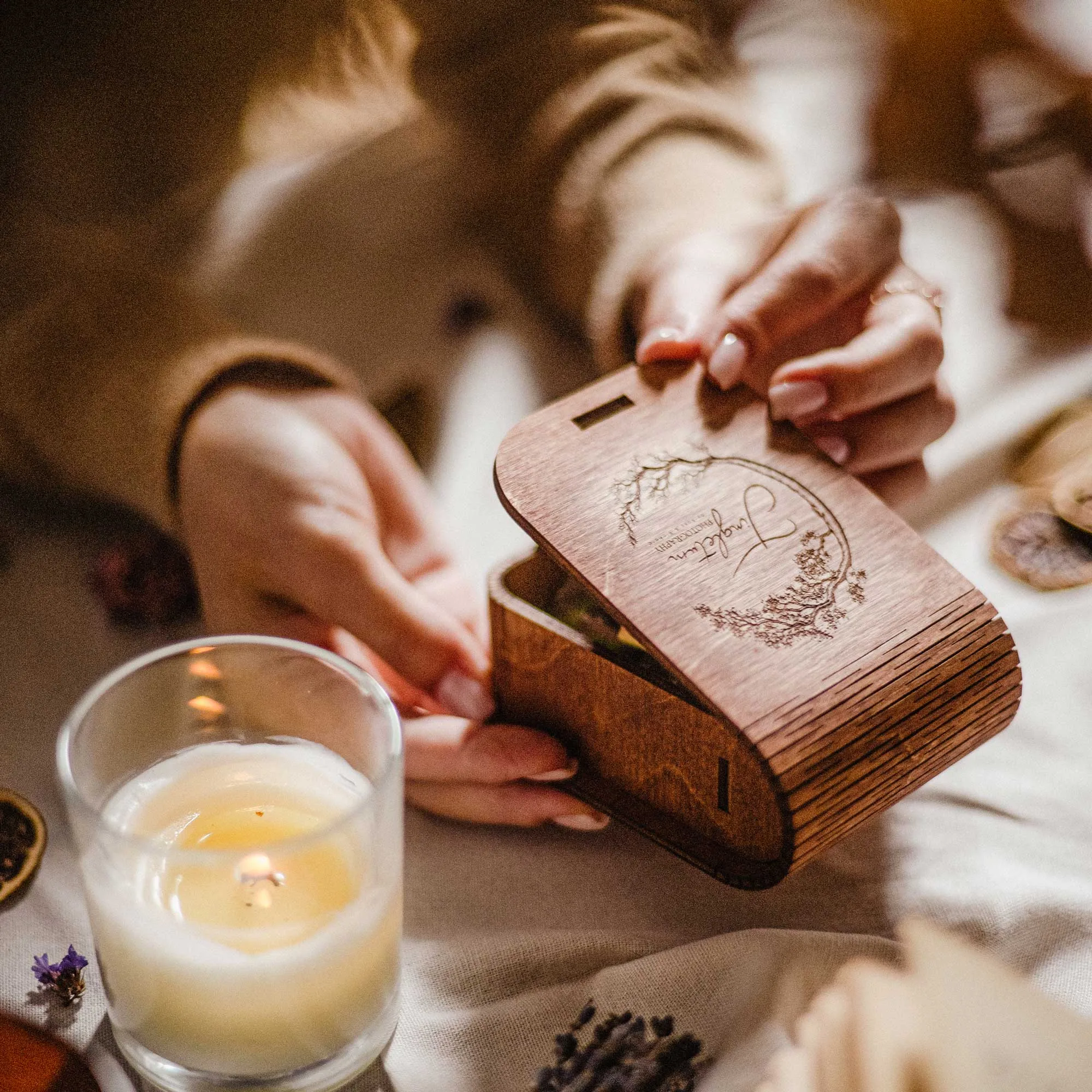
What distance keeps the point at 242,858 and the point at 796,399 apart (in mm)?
348

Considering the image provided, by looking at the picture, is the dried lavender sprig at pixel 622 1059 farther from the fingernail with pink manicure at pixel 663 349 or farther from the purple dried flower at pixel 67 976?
the fingernail with pink manicure at pixel 663 349

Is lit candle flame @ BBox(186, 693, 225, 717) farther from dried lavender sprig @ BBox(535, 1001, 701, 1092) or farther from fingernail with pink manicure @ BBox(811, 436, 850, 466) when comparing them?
fingernail with pink manicure @ BBox(811, 436, 850, 466)

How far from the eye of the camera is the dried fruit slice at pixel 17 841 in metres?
0.48

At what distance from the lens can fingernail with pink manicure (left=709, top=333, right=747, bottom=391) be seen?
54 centimetres

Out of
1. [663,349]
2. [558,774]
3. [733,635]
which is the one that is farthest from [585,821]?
[663,349]

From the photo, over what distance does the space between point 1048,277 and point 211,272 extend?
0.65 m

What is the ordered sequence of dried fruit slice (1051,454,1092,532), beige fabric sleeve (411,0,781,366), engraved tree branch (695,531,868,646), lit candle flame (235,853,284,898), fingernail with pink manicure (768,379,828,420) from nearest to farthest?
lit candle flame (235,853,284,898), engraved tree branch (695,531,868,646), fingernail with pink manicure (768,379,828,420), dried fruit slice (1051,454,1092,532), beige fabric sleeve (411,0,781,366)

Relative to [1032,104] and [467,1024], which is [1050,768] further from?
[1032,104]

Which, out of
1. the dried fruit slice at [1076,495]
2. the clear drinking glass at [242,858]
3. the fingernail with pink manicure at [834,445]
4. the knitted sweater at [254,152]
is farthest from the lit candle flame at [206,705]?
the dried fruit slice at [1076,495]

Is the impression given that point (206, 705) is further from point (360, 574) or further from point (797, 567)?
point (797, 567)

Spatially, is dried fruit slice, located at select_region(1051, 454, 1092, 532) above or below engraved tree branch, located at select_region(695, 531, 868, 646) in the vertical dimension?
below

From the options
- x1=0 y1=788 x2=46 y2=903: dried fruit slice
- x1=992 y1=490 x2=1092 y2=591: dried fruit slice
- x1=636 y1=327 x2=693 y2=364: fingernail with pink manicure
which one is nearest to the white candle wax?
x1=0 y1=788 x2=46 y2=903: dried fruit slice

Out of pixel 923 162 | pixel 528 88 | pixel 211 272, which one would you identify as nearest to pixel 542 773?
pixel 211 272

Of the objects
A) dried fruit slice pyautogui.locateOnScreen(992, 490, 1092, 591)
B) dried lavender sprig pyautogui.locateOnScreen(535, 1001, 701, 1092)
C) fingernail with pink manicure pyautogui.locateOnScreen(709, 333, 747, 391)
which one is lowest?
dried fruit slice pyautogui.locateOnScreen(992, 490, 1092, 591)
